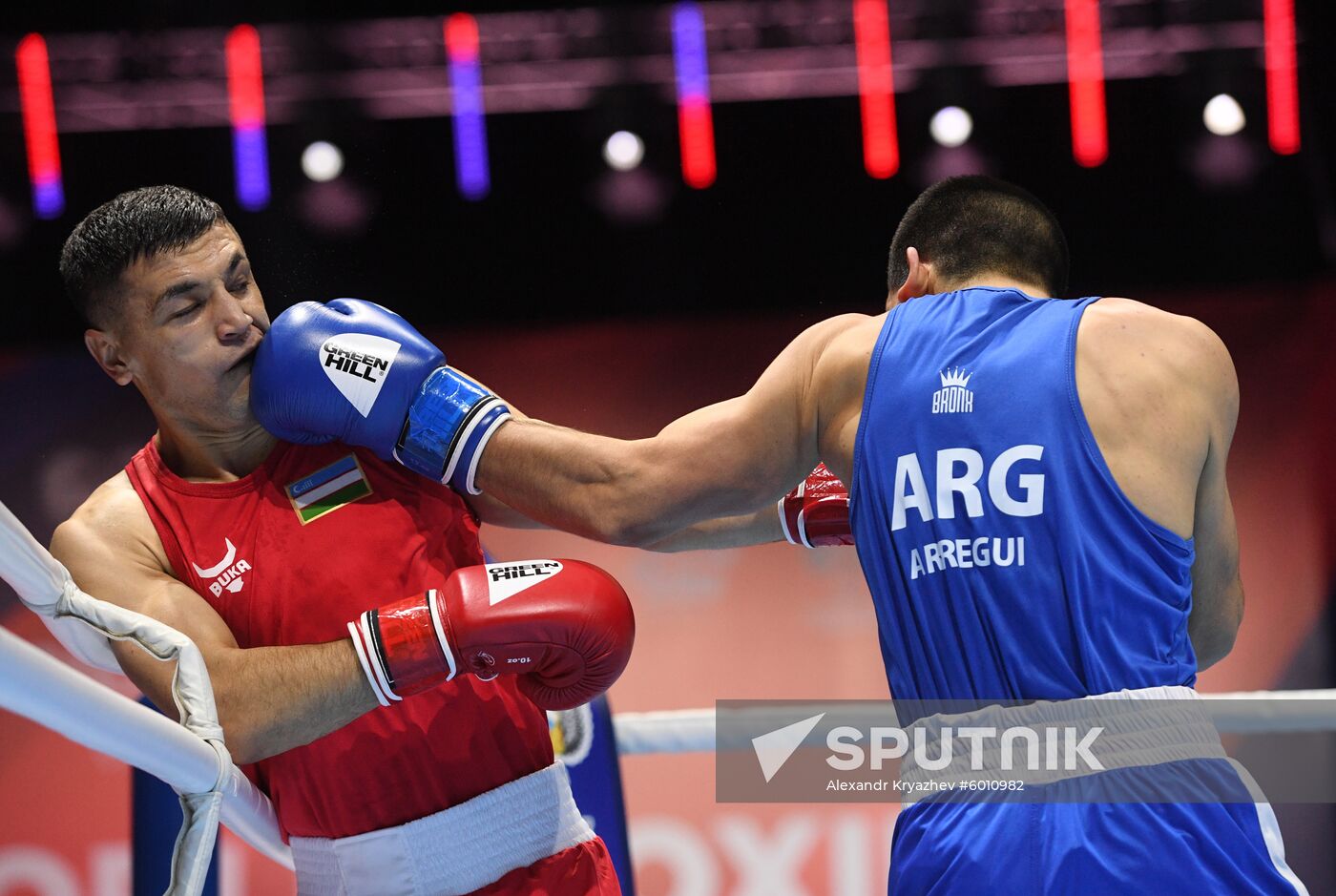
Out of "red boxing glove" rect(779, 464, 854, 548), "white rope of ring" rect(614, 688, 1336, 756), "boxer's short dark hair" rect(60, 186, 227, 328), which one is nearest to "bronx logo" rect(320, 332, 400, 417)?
"boxer's short dark hair" rect(60, 186, 227, 328)

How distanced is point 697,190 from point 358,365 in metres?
3.10

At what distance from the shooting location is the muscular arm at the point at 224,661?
7.13 feet

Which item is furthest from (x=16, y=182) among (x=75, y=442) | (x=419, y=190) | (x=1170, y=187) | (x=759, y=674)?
(x=1170, y=187)

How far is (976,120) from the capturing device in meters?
5.25

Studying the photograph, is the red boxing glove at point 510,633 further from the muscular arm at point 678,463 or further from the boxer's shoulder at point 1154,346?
the boxer's shoulder at point 1154,346

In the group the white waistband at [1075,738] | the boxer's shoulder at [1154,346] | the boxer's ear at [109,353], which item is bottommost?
the white waistband at [1075,738]

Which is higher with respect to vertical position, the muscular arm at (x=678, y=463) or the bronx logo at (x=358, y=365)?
Answer: the bronx logo at (x=358, y=365)

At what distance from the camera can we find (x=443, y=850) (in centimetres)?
232

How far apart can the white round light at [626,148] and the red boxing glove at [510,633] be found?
10.5 feet

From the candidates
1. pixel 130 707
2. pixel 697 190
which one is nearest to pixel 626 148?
pixel 697 190

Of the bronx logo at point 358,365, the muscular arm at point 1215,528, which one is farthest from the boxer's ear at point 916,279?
the bronx logo at point 358,365

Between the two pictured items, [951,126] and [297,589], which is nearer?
[297,589]

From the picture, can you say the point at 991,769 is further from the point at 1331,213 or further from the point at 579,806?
the point at 1331,213

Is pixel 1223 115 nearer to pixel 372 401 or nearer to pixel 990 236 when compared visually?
pixel 990 236
